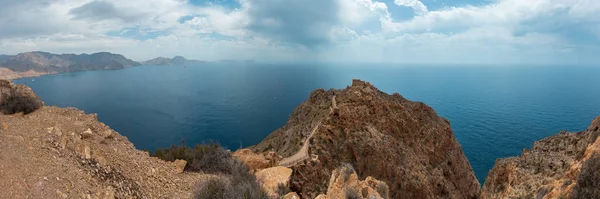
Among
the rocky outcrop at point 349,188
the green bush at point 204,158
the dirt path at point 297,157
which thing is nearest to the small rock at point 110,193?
the green bush at point 204,158

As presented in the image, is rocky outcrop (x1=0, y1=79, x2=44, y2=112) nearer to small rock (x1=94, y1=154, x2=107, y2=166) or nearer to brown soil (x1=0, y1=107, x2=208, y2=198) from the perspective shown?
brown soil (x1=0, y1=107, x2=208, y2=198)

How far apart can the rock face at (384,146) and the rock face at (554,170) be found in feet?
20.7

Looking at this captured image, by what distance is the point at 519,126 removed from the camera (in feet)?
229

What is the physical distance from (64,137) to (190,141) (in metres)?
52.5

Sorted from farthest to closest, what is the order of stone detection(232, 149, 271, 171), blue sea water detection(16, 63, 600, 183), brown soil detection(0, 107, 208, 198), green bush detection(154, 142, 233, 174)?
blue sea water detection(16, 63, 600, 183), stone detection(232, 149, 271, 171), green bush detection(154, 142, 233, 174), brown soil detection(0, 107, 208, 198)

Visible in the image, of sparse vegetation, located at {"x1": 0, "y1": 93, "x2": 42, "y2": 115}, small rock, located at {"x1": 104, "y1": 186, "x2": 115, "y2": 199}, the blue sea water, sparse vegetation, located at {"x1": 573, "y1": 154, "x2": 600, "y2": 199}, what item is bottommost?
the blue sea water

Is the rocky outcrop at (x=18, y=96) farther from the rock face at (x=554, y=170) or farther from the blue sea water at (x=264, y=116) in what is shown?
the blue sea water at (x=264, y=116)

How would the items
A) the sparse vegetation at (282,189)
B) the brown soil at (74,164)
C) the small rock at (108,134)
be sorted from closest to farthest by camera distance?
the brown soil at (74,164) < the small rock at (108,134) < the sparse vegetation at (282,189)

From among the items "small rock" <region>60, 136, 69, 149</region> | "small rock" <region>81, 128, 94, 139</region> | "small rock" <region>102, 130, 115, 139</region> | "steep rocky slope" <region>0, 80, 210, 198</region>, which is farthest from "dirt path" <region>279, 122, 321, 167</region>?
"small rock" <region>60, 136, 69, 149</region>

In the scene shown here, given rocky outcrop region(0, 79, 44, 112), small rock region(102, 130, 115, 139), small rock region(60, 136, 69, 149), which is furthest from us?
rocky outcrop region(0, 79, 44, 112)

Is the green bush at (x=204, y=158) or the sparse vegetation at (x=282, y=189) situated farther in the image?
the green bush at (x=204, y=158)

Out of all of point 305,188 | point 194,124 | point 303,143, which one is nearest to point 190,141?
point 194,124

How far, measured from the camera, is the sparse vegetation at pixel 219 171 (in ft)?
31.3

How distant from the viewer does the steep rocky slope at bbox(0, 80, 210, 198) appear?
7.18m
